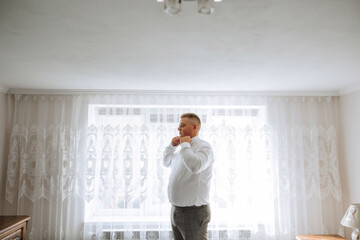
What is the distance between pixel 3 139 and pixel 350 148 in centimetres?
465

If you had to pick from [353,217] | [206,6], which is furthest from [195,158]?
[353,217]

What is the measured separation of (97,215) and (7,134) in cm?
165

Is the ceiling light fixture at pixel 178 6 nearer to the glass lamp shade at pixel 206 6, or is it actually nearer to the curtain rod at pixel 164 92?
the glass lamp shade at pixel 206 6

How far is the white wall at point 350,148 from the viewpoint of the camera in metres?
3.44

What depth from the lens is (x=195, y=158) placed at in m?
2.05

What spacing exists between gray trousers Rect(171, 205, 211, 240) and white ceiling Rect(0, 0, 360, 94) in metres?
1.33

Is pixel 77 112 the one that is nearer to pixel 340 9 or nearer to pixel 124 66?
pixel 124 66

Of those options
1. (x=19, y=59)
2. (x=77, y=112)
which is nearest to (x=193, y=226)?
(x=19, y=59)

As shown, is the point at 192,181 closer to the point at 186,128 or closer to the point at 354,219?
the point at 186,128

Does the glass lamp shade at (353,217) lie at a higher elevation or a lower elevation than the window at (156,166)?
lower

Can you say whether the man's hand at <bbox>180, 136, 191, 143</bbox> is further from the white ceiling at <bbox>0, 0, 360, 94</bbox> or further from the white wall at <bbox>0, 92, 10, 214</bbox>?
the white wall at <bbox>0, 92, 10, 214</bbox>

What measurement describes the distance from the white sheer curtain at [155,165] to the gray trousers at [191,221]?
1.38 meters

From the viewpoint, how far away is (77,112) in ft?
12.1

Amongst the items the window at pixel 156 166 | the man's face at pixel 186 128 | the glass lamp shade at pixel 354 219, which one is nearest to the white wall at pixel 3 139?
the window at pixel 156 166
